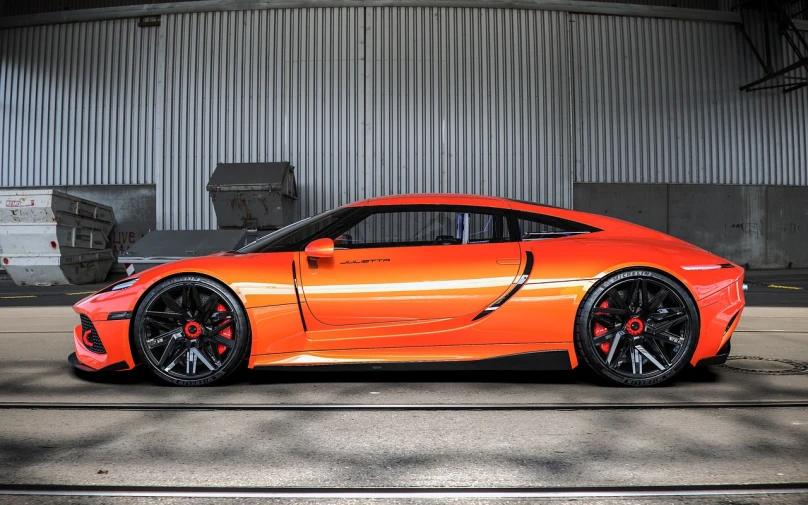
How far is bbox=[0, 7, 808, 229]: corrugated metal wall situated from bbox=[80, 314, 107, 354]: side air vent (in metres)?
11.7

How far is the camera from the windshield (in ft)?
12.0

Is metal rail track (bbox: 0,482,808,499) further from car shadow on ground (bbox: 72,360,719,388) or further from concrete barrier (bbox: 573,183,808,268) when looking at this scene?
concrete barrier (bbox: 573,183,808,268)

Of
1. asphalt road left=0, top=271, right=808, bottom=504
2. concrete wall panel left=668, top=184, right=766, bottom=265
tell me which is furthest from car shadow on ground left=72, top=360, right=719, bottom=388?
concrete wall panel left=668, top=184, right=766, bottom=265

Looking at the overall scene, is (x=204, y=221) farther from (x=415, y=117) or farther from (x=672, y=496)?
(x=672, y=496)

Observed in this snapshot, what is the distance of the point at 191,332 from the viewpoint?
3477 millimetres

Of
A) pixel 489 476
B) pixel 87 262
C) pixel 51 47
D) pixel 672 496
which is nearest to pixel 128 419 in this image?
pixel 489 476

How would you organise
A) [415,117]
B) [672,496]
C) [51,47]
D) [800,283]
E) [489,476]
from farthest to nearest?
[51,47] → [415,117] → [800,283] → [489,476] → [672,496]

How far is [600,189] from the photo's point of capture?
1559 cm

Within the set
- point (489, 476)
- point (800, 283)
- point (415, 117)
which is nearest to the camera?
point (489, 476)

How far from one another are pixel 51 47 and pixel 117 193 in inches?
172

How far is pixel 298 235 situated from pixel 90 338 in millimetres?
1354

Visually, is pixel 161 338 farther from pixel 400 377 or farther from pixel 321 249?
pixel 400 377

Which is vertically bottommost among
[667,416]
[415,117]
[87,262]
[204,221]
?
[667,416]

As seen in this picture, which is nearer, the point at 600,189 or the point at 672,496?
the point at 672,496
